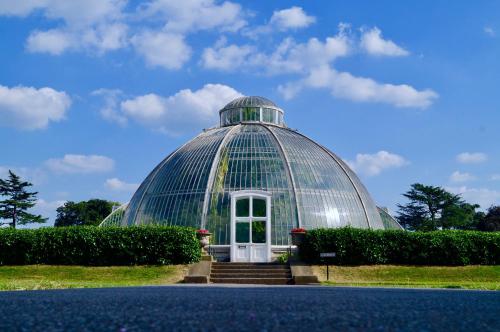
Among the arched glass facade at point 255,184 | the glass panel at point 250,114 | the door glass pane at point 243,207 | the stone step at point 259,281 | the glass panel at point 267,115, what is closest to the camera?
the stone step at point 259,281

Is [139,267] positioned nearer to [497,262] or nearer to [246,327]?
[497,262]

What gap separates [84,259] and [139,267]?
3.64 meters

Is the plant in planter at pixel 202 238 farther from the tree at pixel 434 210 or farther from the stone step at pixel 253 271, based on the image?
the tree at pixel 434 210

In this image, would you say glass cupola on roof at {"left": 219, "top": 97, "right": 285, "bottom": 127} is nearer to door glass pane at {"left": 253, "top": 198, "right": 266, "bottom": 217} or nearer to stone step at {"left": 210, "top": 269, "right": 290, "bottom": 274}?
door glass pane at {"left": 253, "top": 198, "right": 266, "bottom": 217}

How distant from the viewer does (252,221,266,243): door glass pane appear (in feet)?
121

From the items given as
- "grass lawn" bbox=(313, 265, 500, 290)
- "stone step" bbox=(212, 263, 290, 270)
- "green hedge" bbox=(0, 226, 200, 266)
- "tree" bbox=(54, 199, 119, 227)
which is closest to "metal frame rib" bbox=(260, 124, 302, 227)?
"stone step" bbox=(212, 263, 290, 270)

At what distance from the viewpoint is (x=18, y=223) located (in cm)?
7238

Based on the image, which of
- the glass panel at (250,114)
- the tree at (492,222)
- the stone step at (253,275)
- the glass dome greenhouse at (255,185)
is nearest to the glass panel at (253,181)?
the glass dome greenhouse at (255,185)

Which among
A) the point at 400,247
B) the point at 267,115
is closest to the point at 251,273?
the point at 400,247

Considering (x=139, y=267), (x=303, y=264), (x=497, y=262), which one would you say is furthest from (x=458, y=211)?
(x=139, y=267)

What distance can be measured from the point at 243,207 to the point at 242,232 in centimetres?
171

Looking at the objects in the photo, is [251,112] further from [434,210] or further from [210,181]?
[434,210]

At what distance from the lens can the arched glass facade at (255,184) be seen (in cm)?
3834

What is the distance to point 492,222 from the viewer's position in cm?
7481
